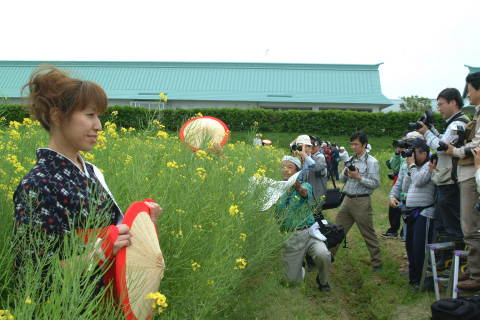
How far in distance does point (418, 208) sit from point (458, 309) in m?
1.95

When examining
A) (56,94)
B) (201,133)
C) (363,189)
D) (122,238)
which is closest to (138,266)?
(122,238)

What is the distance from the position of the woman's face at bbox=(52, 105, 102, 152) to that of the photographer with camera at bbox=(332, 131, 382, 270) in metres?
4.58

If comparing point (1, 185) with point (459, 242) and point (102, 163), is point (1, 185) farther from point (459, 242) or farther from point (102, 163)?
point (459, 242)

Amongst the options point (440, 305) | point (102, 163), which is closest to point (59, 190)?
point (102, 163)

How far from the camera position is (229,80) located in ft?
109

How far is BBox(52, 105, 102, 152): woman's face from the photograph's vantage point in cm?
182

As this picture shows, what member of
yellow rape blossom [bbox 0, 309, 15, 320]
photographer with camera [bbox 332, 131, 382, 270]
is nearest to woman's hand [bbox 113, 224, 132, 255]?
yellow rape blossom [bbox 0, 309, 15, 320]

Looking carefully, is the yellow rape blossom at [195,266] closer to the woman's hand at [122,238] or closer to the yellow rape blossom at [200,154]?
the woman's hand at [122,238]

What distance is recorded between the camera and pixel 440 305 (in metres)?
3.47

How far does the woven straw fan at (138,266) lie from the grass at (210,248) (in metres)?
0.16

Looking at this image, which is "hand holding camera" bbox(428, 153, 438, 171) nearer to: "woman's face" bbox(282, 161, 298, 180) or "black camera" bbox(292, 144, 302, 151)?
"woman's face" bbox(282, 161, 298, 180)

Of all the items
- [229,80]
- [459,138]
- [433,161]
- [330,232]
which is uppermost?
[229,80]

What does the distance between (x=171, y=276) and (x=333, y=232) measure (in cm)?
373

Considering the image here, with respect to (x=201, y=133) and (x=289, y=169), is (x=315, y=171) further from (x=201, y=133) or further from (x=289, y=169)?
(x=201, y=133)
